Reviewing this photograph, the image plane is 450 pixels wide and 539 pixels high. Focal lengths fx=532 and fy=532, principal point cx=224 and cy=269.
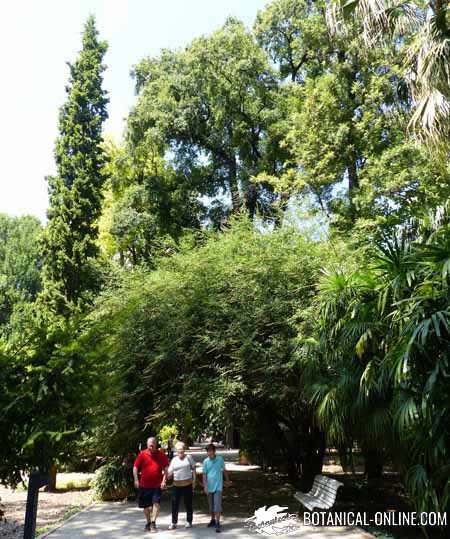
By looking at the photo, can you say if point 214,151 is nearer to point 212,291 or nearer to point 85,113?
point 85,113

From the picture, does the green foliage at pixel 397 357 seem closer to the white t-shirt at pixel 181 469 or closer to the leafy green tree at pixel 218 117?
the white t-shirt at pixel 181 469

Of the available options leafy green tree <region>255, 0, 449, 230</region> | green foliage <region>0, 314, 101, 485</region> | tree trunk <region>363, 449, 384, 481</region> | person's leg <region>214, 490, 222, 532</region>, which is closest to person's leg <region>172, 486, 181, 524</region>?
Result: person's leg <region>214, 490, 222, 532</region>

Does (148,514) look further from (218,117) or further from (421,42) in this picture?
(218,117)

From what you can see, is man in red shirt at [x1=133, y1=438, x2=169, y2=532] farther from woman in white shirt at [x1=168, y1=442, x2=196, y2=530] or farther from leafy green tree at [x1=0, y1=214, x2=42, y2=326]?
leafy green tree at [x1=0, y1=214, x2=42, y2=326]

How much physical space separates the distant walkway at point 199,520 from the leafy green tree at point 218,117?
13.4 metres

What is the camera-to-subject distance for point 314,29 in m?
22.6

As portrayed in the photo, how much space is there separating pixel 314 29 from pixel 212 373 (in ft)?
55.3

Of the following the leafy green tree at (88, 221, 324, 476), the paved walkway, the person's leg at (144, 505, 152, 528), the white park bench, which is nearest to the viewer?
the paved walkway

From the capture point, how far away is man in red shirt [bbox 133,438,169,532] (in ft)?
31.2

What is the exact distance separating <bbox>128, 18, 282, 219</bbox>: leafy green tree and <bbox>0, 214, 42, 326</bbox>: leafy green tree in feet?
53.9

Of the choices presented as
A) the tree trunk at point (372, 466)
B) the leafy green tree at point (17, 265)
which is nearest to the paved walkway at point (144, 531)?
the tree trunk at point (372, 466)

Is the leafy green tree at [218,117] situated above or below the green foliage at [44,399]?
above

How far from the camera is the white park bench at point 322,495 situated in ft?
30.0

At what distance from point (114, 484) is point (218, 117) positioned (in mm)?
17132
